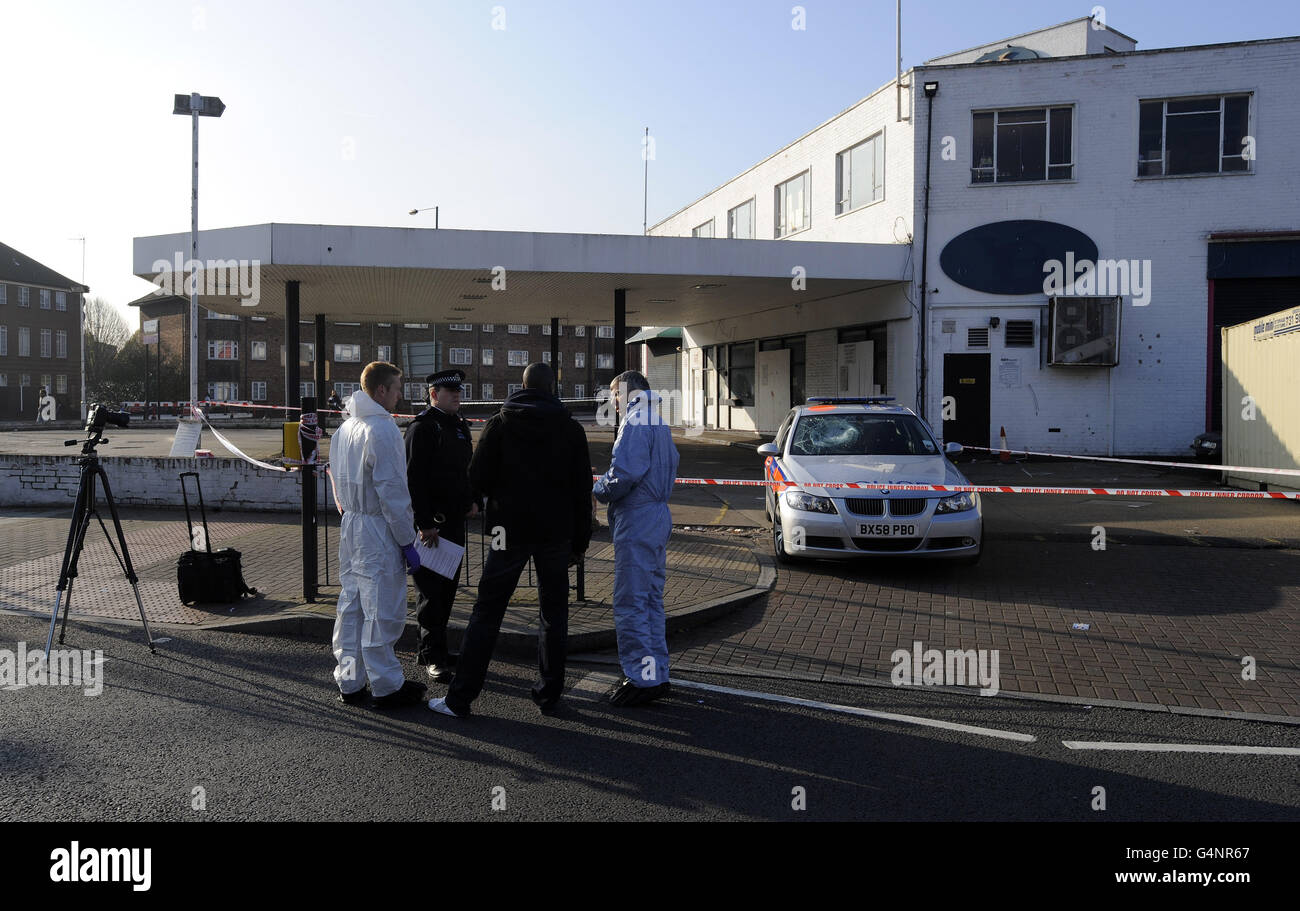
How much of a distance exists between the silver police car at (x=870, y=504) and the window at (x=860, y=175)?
13.9 m

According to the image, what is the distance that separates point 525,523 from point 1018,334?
1786cm

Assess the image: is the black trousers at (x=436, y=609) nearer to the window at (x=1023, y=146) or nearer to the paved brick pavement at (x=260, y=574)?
the paved brick pavement at (x=260, y=574)

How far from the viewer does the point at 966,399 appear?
20781 millimetres

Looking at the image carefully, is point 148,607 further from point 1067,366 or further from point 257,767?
point 1067,366

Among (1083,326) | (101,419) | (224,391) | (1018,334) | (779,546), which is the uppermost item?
(224,391)

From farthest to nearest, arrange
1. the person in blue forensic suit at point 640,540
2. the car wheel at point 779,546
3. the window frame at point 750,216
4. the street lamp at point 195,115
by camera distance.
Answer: the window frame at point 750,216, the street lamp at point 195,115, the car wheel at point 779,546, the person in blue forensic suit at point 640,540

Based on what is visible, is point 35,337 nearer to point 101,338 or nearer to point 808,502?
point 101,338

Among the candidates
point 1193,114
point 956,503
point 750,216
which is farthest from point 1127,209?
point 956,503

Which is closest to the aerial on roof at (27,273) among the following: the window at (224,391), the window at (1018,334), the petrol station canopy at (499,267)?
the window at (224,391)

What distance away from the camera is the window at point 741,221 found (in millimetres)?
31547

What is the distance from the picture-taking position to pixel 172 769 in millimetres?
4363

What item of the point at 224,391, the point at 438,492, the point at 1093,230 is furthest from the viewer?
the point at 224,391

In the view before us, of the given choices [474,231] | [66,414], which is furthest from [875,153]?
[66,414]
